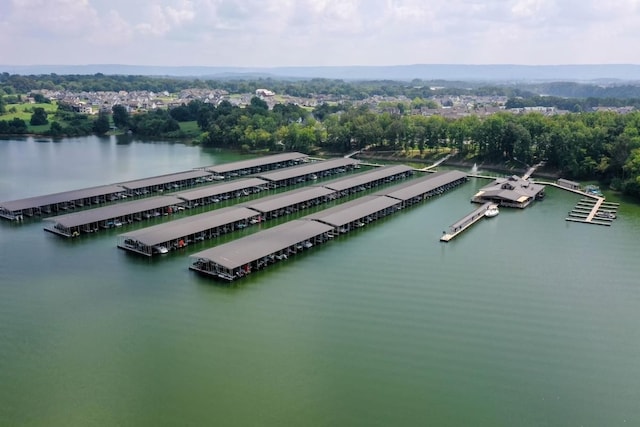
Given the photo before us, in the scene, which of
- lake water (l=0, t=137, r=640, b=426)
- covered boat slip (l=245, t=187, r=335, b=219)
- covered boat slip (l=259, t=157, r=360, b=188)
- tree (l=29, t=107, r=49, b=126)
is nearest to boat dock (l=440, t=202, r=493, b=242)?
lake water (l=0, t=137, r=640, b=426)

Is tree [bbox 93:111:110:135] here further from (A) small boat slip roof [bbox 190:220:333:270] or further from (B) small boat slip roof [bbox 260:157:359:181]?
(A) small boat slip roof [bbox 190:220:333:270]

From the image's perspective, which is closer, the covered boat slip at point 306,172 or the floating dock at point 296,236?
the floating dock at point 296,236

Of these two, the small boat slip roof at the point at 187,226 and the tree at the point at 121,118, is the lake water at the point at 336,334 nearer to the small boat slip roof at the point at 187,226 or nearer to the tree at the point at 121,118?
the small boat slip roof at the point at 187,226

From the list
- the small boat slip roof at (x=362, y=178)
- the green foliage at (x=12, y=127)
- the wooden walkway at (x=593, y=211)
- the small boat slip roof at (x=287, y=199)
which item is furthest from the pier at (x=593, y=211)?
the green foliage at (x=12, y=127)

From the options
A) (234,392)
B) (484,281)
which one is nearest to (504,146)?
(484,281)

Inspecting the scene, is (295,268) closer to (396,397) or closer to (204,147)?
(396,397)

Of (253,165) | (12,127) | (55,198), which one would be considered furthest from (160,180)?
(12,127)
